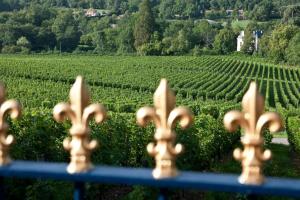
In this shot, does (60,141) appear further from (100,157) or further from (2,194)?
(2,194)

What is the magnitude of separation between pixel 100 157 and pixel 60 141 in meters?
1.11

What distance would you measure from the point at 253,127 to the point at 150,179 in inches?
18.6

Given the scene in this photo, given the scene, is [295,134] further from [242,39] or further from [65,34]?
[65,34]

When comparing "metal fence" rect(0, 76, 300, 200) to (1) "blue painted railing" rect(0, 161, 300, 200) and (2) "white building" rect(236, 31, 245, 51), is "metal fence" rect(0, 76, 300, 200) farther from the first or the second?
(2) "white building" rect(236, 31, 245, 51)

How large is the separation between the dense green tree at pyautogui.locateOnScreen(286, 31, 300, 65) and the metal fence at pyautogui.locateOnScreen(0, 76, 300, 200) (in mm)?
74709

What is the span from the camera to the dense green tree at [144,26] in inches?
4097

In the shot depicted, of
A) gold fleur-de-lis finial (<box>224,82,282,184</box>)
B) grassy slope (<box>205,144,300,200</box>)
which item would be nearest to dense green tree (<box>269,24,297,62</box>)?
grassy slope (<box>205,144,300,200</box>)

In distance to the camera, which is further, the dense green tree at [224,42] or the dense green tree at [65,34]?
the dense green tree at [65,34]

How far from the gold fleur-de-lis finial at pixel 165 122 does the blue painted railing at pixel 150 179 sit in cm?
5

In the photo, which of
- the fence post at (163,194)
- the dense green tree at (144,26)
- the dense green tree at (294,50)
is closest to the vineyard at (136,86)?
the dense green tree at (294,50)

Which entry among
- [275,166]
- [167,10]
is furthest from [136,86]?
[167,10]

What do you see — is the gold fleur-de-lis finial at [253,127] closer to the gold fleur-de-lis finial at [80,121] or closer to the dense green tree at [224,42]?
the gold fleur-de-lis finial at [80,121]

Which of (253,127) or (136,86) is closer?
(253,127)

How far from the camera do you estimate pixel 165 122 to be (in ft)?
6.97
